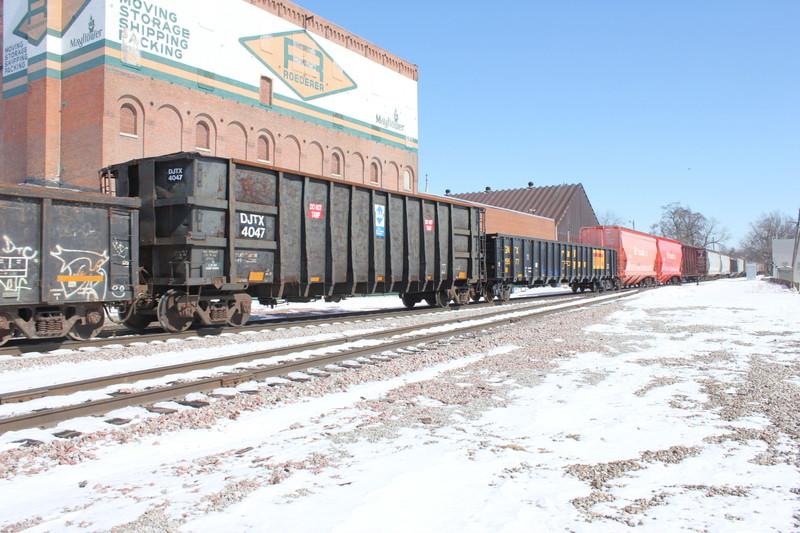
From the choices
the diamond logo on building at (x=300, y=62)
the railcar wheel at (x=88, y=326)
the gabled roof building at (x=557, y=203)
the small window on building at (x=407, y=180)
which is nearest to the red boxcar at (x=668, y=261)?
the gabled roof building at (x=557, y=203)

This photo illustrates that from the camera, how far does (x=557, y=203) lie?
67812mm

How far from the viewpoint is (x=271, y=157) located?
35.2m

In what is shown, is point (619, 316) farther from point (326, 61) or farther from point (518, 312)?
point (326, 61)

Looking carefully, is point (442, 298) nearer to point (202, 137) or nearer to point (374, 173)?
point (202, 137)

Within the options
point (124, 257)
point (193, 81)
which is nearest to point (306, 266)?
point (124, 257)

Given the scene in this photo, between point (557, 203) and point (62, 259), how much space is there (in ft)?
211

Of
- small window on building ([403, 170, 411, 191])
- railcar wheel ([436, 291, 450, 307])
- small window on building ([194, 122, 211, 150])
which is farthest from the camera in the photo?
small window on building ([403, 170, 411, 191])

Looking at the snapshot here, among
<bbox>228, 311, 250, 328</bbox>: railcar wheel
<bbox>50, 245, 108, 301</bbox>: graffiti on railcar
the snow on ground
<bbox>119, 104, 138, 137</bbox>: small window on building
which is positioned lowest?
the snow on ground

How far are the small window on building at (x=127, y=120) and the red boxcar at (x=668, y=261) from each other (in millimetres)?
37892

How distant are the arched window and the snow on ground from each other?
37.3 meters

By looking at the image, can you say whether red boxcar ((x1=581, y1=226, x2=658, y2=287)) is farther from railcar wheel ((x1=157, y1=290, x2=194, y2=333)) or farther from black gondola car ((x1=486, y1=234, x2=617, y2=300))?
railcar wheel ((x1=157, y1=290, x2=194, y2=333))

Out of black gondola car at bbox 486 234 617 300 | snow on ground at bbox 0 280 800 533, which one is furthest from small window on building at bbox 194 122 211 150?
snow on ground at bbox 0 280 800 533

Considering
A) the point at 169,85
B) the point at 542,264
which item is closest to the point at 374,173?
the point at 169,85

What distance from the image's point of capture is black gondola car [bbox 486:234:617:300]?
876 inches
